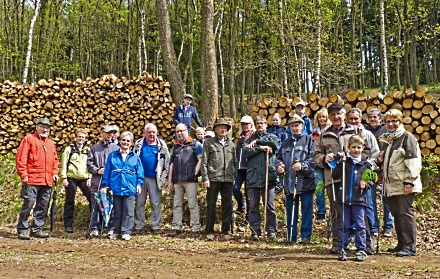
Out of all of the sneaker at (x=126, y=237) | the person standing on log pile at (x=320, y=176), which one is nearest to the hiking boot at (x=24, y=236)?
the sneaker at (x=126, y=237)

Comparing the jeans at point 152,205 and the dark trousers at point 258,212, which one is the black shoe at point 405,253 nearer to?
the dark trousers at point 258,212

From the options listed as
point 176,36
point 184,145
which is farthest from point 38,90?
point 176,36

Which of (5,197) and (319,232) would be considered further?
(5,197)

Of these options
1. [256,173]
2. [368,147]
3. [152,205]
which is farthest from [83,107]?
[368,147]

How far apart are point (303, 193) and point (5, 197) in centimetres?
800

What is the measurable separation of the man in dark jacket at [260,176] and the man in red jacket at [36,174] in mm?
3740

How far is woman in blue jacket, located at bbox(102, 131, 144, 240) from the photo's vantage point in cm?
832

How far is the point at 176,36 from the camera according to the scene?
2703 cm

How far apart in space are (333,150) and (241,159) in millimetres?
2293

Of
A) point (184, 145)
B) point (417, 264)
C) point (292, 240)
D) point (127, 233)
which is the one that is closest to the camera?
point (417, 264)

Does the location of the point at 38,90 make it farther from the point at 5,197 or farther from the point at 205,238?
the point at 205,238

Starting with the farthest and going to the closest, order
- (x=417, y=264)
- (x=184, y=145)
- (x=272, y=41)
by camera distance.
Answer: (x=272, y=41) < (x=184, y=145) < (x=417, y=264)

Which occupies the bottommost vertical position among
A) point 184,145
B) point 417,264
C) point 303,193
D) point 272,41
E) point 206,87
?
point 417,264

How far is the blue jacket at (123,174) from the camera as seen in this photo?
833cm
